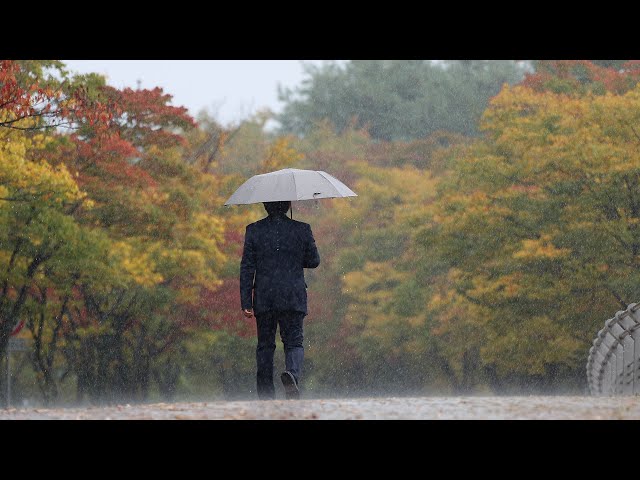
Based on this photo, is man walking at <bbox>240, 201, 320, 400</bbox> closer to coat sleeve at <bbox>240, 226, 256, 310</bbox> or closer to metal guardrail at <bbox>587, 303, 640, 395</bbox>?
coat sleeve at <bbox>240, 226, 256, 310</bbox>

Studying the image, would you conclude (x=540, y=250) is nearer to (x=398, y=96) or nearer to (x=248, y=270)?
(x=248, y=270)

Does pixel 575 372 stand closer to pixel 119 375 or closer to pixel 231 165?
pixel 119 375

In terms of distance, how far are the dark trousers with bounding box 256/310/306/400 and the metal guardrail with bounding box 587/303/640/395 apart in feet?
15.1

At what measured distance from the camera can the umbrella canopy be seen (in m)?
10.2

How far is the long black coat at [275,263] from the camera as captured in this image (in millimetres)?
9789

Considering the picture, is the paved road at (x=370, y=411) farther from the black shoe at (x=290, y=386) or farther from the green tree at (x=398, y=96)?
the green tree at (x=398, y=96)

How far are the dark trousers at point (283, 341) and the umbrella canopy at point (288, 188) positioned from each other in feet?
3.28

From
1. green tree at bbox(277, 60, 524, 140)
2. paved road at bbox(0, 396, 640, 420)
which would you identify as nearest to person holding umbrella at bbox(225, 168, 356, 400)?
paved road at bbox(0, 396, 640, 420)

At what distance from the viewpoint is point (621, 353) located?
14211mm

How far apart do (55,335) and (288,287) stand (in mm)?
21090

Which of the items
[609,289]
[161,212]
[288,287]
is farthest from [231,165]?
[288,287]

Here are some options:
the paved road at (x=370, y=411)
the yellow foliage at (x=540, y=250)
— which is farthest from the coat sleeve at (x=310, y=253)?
the yellow foliage at (x=540, y=250)

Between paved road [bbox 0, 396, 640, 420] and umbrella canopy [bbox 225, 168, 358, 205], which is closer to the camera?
paved road [bbox 0, 396, 640, 420]

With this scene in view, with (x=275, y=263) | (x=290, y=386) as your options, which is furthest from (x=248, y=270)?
(x=290, y=386)
